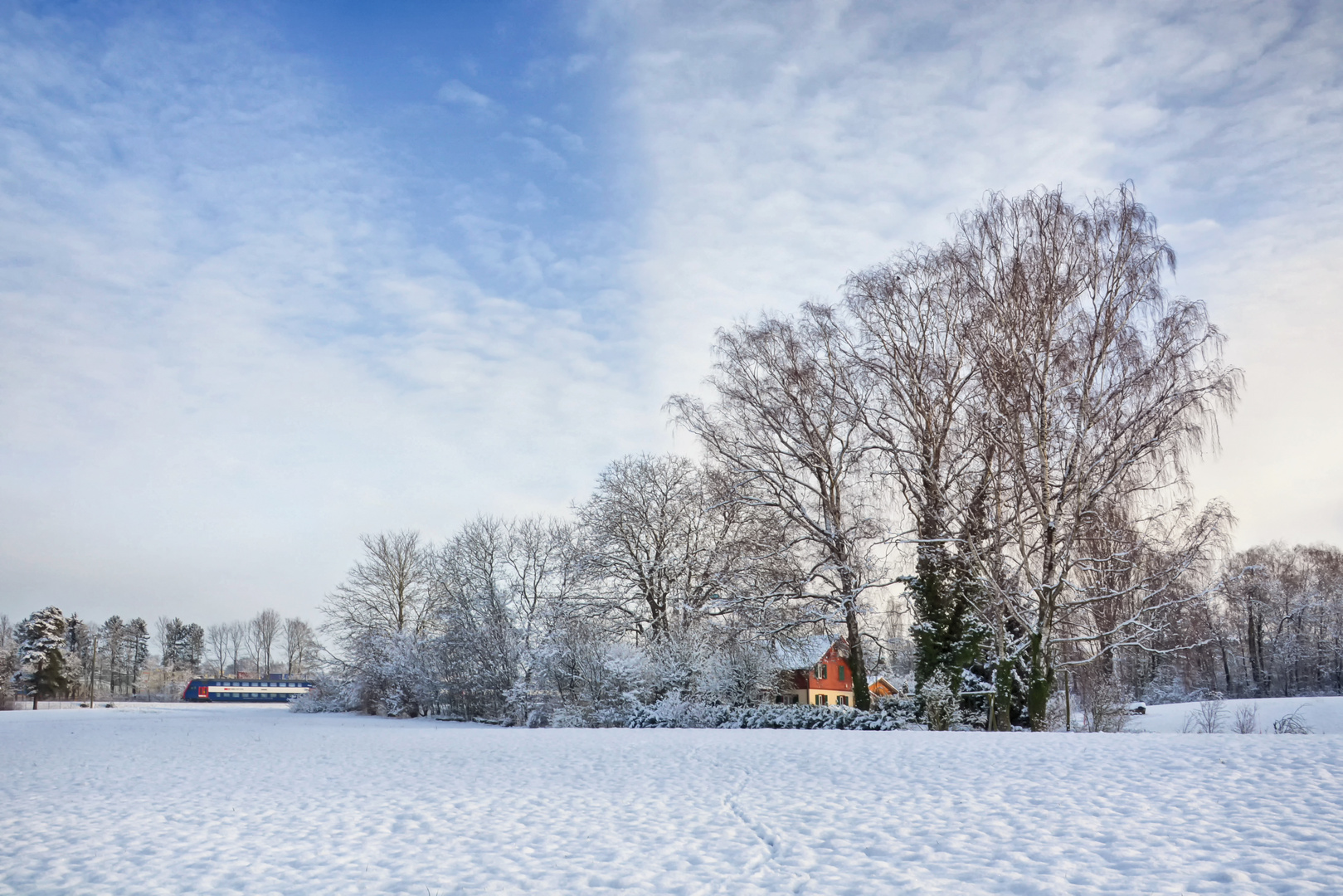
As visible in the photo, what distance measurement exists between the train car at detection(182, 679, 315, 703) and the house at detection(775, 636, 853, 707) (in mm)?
44037

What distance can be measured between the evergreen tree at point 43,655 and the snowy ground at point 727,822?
59.0 meters

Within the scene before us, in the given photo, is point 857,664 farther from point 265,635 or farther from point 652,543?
point 265,635

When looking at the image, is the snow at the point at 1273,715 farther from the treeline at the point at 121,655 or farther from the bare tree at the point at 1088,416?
the treeline at the point at 121,655

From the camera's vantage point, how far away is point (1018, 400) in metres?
16.1

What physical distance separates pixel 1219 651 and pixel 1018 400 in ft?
138

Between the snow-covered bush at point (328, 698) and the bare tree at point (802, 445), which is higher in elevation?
the bare tree at point (802, 445)

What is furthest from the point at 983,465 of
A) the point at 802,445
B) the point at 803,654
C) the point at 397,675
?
the point at 397,675

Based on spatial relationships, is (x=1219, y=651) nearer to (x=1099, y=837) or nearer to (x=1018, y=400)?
(x=1018, y=400)

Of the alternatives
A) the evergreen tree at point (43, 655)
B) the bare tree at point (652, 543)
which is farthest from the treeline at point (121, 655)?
the bare tree at point (652, 543)

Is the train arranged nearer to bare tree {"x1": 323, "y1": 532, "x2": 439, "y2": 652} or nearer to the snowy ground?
bare tree {"x1": 323, "y1": 532, "x2": 439, "y2": 652}

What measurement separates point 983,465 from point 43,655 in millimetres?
68756

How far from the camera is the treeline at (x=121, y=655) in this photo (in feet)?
196

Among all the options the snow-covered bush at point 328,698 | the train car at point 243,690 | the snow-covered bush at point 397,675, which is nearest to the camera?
the snow-covered bush at point 397,675

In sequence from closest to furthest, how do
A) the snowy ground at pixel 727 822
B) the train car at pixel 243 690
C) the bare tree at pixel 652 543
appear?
the snowy ground at pixel 727 822 → the bare tree at pixel 652 543 → the train car at pixel 243 690
